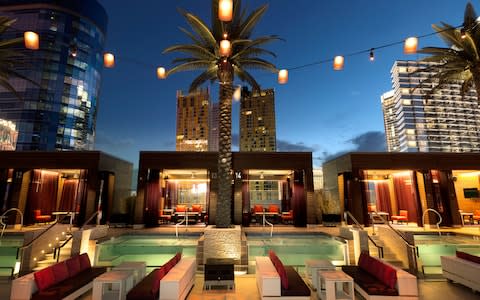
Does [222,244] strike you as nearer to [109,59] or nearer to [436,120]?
[109,59]

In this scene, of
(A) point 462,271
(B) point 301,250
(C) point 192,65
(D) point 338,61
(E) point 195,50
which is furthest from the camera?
(C) point 192,65

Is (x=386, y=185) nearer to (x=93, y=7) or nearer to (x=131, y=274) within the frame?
(x=131, y=274)

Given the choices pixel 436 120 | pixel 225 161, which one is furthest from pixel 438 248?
pixel 436 120

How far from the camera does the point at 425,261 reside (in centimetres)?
746

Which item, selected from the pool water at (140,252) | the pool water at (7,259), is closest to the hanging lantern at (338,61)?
the pool water at (140,252)

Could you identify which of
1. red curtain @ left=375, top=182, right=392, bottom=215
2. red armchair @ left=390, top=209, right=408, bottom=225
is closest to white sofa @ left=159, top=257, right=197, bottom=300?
red armchair @ left=390, top=209, right=408, bottom=225

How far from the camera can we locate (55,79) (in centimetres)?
5219

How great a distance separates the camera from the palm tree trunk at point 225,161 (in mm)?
8102

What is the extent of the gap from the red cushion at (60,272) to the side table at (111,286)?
85 cm

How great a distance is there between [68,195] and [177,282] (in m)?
15.5

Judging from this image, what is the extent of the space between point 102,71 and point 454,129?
107305 mm

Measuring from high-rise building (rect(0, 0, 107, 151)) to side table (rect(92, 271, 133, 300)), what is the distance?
53.7 meters

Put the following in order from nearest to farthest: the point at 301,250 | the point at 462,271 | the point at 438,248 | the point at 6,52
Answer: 1. the point at 462,271
2. the point at 301,250
3. the point at 438,248
4. the point at 6,52

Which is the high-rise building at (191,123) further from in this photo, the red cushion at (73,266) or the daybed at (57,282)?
the daybed at (57,282)
